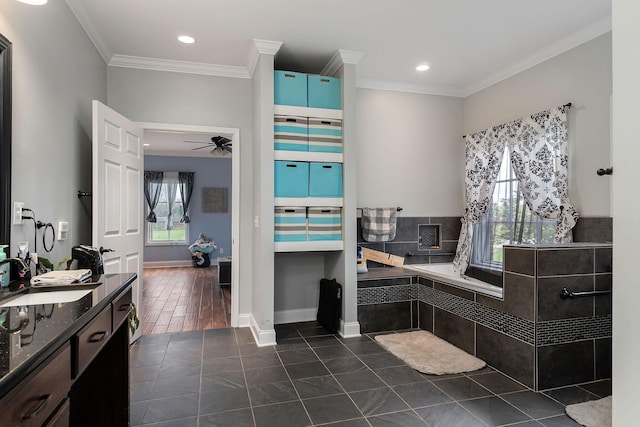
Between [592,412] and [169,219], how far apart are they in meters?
8.13

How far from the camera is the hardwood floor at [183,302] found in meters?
3.88

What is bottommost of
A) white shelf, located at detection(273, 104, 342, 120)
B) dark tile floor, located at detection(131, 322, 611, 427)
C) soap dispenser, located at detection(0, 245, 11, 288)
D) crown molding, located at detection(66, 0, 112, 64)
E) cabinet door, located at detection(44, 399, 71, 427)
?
dark tile floor, located at detection(131, 322, 611, 427)

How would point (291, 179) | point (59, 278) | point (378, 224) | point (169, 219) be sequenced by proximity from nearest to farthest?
point (59, 278) < point (291, 179) < point (378, 224) < point (169, 219)

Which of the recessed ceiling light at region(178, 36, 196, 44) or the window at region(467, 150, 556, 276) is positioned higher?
the recessed ceiling light at region(178, 36, 196, 44)

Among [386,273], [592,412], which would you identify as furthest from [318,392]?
[386,273]

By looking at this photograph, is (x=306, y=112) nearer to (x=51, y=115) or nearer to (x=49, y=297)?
(x=51, y=115)

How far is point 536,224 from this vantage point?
3.54 metres

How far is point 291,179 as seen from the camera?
11.0ft

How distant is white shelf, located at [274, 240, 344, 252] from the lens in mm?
3324

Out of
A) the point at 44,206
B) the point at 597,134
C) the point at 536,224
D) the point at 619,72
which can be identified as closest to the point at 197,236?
the point at 44,206

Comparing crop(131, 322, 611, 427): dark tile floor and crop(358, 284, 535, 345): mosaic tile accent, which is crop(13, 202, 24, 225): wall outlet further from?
crop(358, 284, 535, 345): mosaic tile accent

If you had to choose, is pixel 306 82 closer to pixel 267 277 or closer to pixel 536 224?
pixel 267 277

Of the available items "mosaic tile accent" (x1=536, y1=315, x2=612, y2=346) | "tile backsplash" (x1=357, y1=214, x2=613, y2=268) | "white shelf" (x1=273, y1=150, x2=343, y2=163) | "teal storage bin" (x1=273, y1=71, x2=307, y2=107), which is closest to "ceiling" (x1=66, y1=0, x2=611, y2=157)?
"teal storage bin" (x1=273, y1=71, x2=307, y2=107)

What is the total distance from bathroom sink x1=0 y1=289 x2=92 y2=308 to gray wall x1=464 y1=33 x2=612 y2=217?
11.5 ft
